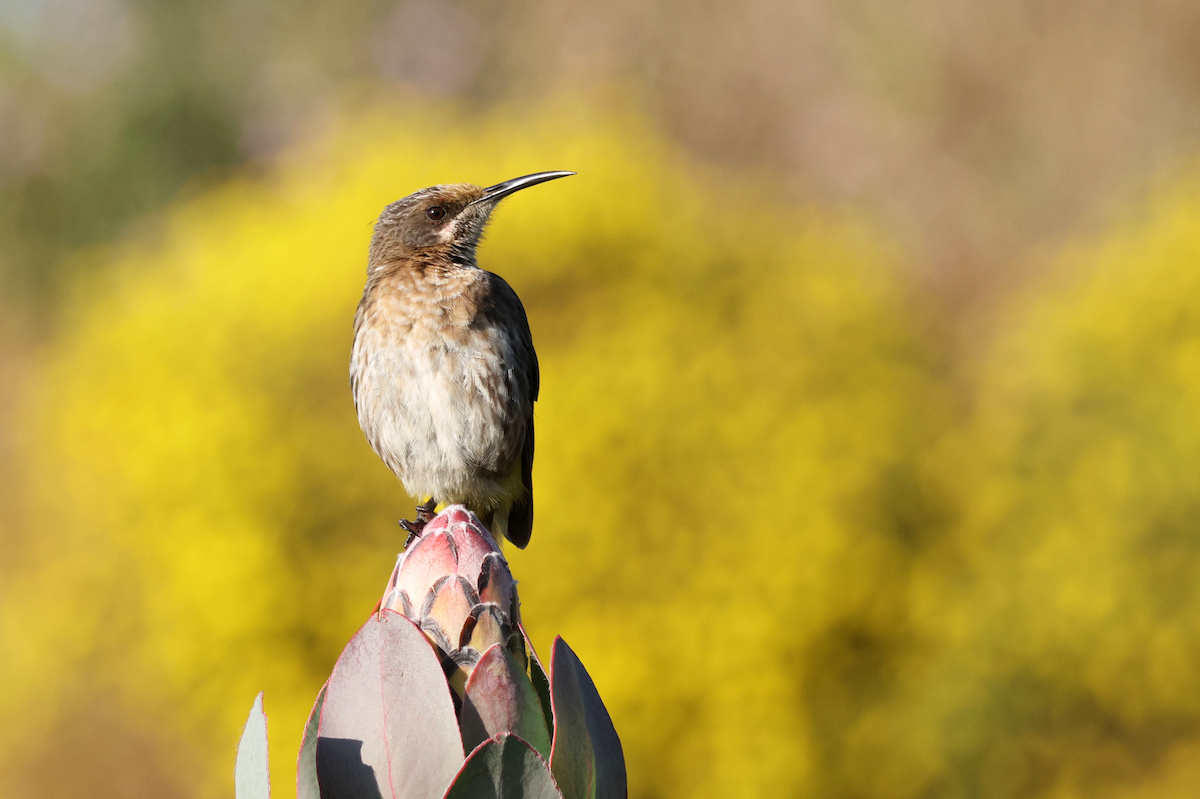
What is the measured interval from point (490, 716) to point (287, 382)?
404 cm

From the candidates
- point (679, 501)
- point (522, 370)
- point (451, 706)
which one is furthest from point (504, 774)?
point (679, 501)

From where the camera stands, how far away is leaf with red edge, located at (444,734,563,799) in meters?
1.23

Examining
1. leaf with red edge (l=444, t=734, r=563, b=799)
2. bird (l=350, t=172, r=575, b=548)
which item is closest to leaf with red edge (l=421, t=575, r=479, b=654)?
leaf with red edge (l=444, t=734, r=563, b=799)

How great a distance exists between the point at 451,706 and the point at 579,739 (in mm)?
198

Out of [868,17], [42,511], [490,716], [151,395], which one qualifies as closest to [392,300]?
[490,716]

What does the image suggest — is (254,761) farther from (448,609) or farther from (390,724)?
(448,609)

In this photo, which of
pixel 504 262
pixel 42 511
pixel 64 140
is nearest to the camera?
pixel 504 262

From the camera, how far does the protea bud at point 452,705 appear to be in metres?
1.29

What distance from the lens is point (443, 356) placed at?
2.79 m

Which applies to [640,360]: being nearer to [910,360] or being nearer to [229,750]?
[910,360]

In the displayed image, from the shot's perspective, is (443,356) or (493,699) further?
(443,356)

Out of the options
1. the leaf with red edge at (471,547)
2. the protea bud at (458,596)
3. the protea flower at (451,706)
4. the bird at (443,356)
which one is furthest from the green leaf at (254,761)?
the bird at (443,356)

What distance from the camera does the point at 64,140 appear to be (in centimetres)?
1167

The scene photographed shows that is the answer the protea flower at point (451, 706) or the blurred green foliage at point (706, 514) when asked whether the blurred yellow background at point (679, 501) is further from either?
the protea flower at point (451, 706)
